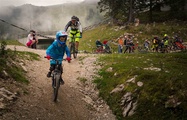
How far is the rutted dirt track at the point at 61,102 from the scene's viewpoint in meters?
7.16

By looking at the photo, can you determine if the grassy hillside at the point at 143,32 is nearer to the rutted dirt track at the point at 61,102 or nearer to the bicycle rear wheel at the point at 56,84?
the rutted dirt track at the point at 61,102

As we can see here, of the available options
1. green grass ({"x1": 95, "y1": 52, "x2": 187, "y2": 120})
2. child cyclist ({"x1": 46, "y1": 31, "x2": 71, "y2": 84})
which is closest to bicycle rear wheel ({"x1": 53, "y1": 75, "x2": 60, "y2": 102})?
child cyclist ({"x1": 46, "y1": 31, "x2": 71, "y2": 84})

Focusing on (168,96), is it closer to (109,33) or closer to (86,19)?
(109,33)

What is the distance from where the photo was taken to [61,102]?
8328 millimetres

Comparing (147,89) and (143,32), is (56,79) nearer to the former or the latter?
(147,89)

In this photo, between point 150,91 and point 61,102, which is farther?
point 61,102

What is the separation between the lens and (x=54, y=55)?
28.8 feet

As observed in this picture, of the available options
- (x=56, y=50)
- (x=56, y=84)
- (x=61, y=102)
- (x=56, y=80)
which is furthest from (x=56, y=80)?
(x=56, y=50)

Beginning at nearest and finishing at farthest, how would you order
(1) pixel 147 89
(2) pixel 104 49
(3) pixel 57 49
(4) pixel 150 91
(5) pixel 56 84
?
(5) pixel 56 84, (4) pixel 150 91, (1) pixel 147 89, (3) pixel 57 49, (2) pixel 104 49

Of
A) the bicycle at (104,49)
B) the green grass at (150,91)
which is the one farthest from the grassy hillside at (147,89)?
the bicycle at (104,49)

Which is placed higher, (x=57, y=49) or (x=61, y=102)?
(x=57, y=49)

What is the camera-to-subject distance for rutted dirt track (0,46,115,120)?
7.16 meters

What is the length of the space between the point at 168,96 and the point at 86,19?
11282 centimetres

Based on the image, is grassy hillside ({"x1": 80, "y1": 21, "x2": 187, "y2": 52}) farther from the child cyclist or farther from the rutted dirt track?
the child cyclist
